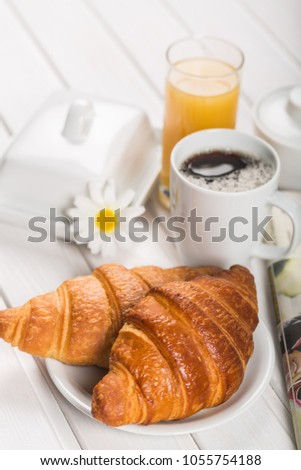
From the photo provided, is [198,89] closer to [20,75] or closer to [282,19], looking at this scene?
[20,75]

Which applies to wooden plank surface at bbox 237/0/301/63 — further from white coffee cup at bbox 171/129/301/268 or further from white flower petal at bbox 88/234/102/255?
white flower petal at bbox 88/234/102/255

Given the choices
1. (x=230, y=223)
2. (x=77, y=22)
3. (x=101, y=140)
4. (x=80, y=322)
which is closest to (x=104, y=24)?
(x=77, y=22)

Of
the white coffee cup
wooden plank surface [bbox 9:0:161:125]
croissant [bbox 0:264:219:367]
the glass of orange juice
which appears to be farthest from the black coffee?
wooden plank surface [bbox 9:0:161:125]

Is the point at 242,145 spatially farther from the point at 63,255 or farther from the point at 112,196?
the point at 63,255

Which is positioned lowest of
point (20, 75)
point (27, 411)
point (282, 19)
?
point (282, 19)

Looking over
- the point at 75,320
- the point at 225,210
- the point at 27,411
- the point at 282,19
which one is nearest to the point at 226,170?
the point at 225,210
